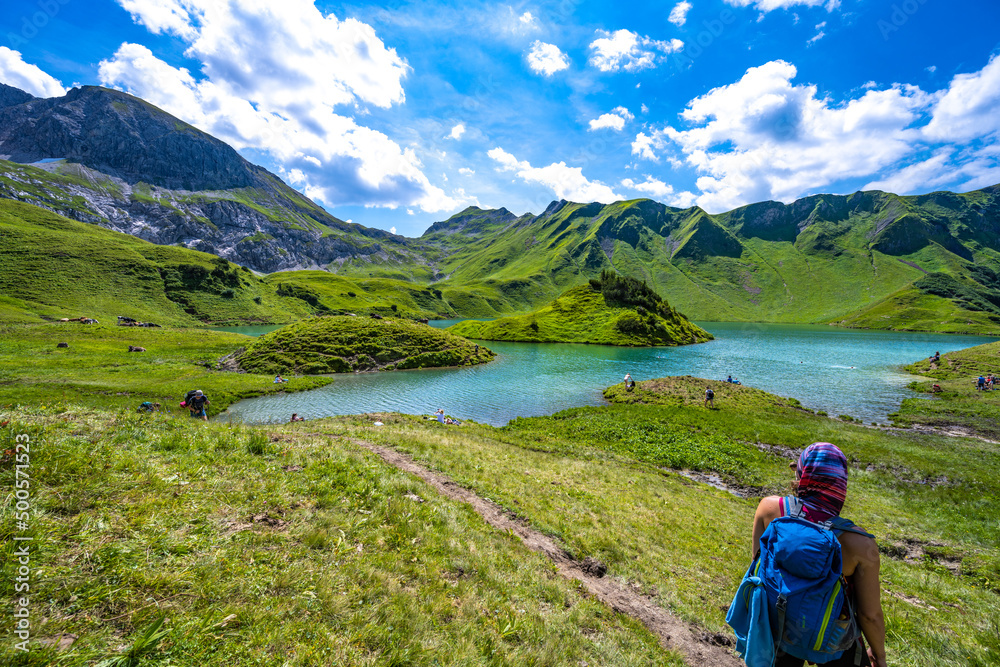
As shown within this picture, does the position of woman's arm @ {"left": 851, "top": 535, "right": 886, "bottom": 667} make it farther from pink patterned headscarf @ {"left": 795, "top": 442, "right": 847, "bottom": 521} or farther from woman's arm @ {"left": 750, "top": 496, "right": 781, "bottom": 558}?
woman's arm @ {"left": 750, "top": 496, "right": 781, "bottom": 558}

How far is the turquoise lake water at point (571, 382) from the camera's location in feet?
129

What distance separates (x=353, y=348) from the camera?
206ft

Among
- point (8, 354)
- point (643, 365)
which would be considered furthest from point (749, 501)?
point (8, 354)

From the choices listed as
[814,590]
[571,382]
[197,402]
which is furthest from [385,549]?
[571,382]

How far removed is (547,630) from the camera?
7.22 metres

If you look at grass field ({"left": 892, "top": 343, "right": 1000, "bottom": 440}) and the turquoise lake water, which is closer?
grass field ({"left": 892, "top": 343, "right": 1000, "bottom": 440})

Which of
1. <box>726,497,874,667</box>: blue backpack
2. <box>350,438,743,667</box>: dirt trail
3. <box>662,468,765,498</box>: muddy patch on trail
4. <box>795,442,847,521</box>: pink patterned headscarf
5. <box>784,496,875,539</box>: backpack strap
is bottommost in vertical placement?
<box>662,468,765,498</box>: muddy patch on trail

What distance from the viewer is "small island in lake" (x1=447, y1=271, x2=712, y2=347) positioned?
10538cm

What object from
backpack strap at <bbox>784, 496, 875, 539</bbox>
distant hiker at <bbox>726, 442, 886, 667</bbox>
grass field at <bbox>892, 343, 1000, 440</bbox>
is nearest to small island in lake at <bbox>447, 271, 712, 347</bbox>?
grass field at <bbox>892, 343, 1000, 440</bbox>

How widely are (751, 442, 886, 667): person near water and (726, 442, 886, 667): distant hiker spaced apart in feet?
0.03

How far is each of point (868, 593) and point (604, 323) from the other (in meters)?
112

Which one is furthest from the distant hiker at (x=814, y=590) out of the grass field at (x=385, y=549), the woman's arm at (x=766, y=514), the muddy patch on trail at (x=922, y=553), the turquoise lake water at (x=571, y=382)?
the turquoise lake water at (x=571, y=382)

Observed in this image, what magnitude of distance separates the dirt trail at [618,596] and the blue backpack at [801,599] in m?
5.02

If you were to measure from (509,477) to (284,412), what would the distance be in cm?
2916
